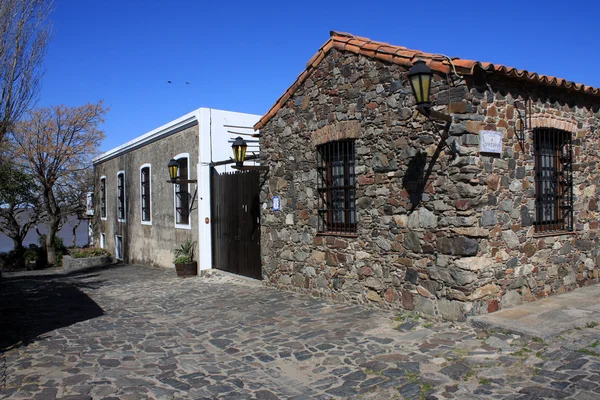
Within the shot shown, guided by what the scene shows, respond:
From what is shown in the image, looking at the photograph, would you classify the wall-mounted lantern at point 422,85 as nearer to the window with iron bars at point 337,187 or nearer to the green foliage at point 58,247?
the window with iron bars at point 337,187

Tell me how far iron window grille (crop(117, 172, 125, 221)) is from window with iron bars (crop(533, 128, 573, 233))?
14.0 m

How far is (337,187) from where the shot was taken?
7551mm

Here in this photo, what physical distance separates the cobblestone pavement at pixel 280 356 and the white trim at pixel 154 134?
5.43 metres

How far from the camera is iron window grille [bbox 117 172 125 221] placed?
17078 mm

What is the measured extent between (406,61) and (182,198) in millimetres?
7925

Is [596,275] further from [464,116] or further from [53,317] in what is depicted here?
[53,317]

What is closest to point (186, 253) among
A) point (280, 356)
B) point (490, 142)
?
point (280, 356)

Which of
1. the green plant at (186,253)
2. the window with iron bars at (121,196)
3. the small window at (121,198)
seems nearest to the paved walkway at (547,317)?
the green plant at (186,253)

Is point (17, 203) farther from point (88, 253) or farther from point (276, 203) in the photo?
point (276, 203)

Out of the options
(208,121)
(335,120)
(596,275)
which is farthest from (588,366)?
(208,121)

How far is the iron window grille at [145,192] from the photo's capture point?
584 inches

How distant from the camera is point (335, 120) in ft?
24.6

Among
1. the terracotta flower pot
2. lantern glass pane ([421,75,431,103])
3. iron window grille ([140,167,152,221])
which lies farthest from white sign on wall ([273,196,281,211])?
iron window grille ([140,167,152,221])

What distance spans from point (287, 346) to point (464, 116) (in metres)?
3.36
